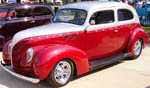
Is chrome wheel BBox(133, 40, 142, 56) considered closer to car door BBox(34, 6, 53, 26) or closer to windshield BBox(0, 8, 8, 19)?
car door BBox(34, 6, 53, 26)

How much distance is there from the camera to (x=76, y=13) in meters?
5.14

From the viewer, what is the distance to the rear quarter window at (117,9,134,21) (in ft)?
18.8

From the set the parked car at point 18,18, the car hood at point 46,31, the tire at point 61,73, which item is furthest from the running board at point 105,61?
the parked car at point 18,18

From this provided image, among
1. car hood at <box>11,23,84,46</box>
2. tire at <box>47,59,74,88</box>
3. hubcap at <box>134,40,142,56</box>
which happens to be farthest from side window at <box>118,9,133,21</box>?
tire at <box>47,59,74,88</box>

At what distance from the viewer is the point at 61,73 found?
4301 millimetres

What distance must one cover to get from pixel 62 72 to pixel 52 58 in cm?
48

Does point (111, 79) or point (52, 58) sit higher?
point (52, 58)

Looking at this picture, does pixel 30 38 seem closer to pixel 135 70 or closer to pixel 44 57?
pixel 44 57

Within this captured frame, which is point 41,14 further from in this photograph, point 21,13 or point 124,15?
point 124,15

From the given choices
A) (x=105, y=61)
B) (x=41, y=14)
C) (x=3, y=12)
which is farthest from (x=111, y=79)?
(x=3, y=12)

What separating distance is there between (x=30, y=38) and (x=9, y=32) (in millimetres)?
3850

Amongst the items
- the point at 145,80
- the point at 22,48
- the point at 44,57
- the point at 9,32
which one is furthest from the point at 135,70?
the point at 9,32

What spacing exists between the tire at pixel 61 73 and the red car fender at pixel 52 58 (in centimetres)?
12

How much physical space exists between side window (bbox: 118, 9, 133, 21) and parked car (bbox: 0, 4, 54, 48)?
3.93 metres
